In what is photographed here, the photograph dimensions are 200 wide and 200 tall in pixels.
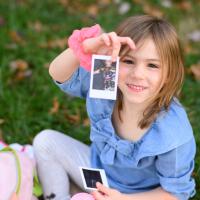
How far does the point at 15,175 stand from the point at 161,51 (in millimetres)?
890

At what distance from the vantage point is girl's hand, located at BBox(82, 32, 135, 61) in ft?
6.37

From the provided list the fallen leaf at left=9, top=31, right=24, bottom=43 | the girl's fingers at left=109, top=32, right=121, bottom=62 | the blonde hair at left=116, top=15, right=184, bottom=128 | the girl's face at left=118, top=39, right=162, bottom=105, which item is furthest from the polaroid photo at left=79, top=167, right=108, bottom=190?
the fallen leaf at left=9, top=31, right=24, bottom=43

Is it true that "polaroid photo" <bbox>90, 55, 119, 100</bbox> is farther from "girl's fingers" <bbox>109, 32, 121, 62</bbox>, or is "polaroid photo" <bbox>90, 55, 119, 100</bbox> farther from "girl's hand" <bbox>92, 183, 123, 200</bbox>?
"girl's hand" <bbox>92, 183, 123, 200</bbox>

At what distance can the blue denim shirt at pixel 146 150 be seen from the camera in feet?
7.07

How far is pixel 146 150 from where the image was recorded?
2.16 meters

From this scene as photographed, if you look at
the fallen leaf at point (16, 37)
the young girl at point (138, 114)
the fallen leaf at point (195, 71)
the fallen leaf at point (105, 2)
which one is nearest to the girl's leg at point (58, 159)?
the young girl at point (138, 114)

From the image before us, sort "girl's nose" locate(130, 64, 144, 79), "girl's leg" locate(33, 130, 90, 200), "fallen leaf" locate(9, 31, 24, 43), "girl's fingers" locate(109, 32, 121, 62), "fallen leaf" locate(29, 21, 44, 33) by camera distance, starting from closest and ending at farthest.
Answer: "girl's fingers" locate(109, 32, 121, 62)
"girl's nose" locate(130, 64, 144, 79)
"girl's leg" locate(33, 130, 90, 200)
"fallen leaf" locate(9, 31, 24, 43)
"fallen leaf" locate(29, 21, 44, 33)

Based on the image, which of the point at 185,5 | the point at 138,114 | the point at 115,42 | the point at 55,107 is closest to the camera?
the point at 115,42

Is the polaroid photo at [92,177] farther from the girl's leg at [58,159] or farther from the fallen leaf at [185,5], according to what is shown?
the fallen leaf at [185,5]

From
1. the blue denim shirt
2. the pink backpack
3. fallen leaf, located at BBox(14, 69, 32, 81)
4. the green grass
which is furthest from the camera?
fallen leaf, located at BBox(14, 69, 32, 81)

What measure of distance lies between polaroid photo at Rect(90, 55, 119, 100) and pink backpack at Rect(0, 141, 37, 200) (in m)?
0.62

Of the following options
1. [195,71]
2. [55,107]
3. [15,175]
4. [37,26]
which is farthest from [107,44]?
[37,26]

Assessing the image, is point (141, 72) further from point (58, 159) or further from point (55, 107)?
point (55, 107)

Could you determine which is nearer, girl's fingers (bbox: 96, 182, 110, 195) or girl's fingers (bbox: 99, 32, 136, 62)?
girl's fingers (bbox: 99, 32, 136, 62)
